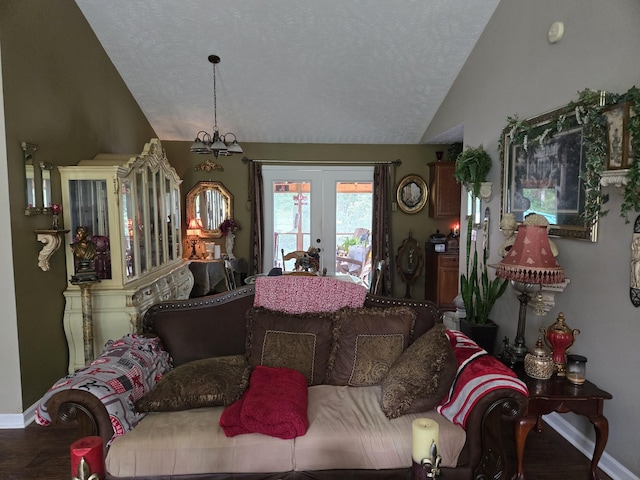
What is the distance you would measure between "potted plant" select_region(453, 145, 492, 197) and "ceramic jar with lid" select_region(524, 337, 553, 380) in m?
1.76

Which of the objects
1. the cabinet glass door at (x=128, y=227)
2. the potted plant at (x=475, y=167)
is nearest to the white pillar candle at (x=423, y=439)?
the potted plant at (x=475, y=167)

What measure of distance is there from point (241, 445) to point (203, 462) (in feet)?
0.59

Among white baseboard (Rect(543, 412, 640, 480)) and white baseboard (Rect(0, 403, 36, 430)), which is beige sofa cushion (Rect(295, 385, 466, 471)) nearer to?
white baseboard (Rect(543, 412, 640, 480))

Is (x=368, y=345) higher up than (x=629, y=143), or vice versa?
(x=629, y=143)

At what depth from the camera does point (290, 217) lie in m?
6.05

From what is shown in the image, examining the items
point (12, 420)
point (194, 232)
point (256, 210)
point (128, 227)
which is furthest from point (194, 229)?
point (12, 420)

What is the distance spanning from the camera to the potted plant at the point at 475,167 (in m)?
3.58

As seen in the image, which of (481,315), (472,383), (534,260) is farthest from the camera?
(481,315)

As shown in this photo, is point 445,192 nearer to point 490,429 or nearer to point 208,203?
point 208,203

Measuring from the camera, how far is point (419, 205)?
19.7ft

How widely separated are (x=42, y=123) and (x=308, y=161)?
3415 mm

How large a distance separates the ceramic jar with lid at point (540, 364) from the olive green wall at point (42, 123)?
3.25 m

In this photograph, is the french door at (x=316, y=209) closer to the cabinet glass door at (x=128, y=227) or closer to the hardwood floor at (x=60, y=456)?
the cabinet glass door at (x=128, y=227)

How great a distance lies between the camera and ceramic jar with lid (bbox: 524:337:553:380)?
2.22m
